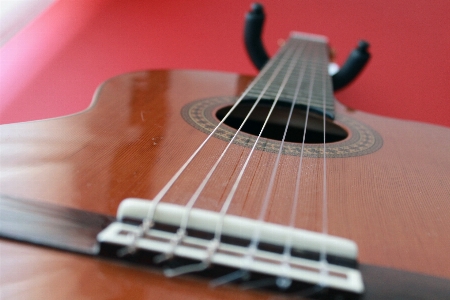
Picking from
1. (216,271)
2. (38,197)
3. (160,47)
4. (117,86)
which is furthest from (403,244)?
(160,47)

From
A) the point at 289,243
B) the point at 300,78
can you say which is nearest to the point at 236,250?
the point at 289,243

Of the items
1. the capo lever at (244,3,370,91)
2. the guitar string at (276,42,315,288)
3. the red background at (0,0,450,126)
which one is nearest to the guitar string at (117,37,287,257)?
the guitar string at (276,42,315,288)

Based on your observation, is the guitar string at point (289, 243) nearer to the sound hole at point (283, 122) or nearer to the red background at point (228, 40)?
the sound hole at point (283, 122)

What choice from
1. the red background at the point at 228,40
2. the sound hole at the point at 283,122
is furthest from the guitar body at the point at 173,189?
the red background at the point at 228,40

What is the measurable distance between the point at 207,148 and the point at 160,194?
0.16 m

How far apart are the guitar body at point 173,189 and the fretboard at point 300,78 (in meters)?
0.20

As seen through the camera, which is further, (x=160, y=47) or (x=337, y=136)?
(x=160, y=47)

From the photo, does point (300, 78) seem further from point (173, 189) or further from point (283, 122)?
point (173, 189)

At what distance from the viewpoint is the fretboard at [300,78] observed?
0.85m

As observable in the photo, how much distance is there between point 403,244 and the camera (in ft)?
1.33

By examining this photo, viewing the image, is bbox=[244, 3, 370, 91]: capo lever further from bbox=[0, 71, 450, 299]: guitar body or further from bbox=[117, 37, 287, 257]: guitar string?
bbox=[117, 37, 287, 257]: guitar string

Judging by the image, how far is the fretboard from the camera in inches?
33.3

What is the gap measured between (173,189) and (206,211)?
0.08m

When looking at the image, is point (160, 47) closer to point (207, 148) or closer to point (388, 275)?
point (207, 148)
